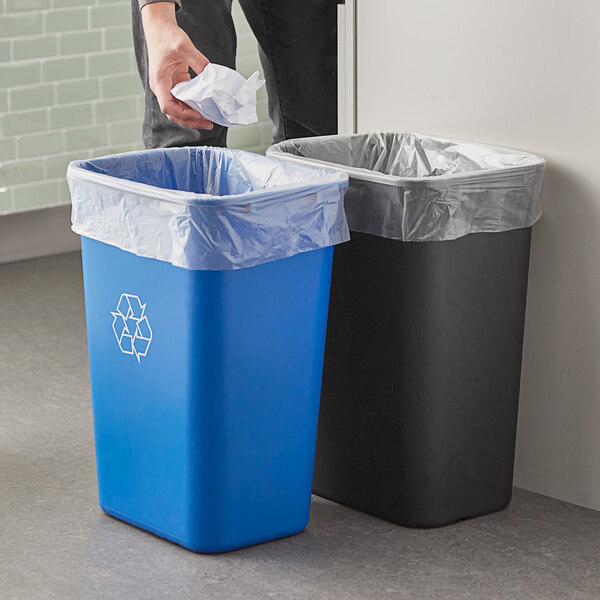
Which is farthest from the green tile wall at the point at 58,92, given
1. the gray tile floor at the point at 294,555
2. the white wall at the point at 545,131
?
the white wall at the point at 545,131

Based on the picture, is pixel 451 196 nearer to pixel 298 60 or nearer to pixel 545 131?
pixel 545 131

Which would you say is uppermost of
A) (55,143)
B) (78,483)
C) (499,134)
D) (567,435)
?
(499,134)

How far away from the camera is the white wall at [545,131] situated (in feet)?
6.33

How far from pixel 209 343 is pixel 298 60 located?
1032 mm

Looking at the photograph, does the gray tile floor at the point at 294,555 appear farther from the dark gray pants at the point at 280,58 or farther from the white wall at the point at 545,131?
the dark gray pants at the point at 280,58

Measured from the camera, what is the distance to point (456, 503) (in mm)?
1970

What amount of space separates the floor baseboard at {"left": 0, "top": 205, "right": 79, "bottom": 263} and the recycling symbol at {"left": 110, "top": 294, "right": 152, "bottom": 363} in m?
1.84

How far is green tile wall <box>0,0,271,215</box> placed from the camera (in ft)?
11.2

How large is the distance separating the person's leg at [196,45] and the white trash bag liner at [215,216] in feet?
1.42

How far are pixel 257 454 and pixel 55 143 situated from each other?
196cm

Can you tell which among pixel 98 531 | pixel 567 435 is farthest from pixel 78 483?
pixel 567 435

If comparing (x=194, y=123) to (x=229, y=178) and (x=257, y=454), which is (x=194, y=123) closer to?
(x=229, y=178)

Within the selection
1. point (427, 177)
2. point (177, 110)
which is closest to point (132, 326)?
point (177, 110)

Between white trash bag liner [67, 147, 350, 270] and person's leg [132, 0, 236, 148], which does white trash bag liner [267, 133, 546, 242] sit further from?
person's leg [132, 0, 236, 148]
